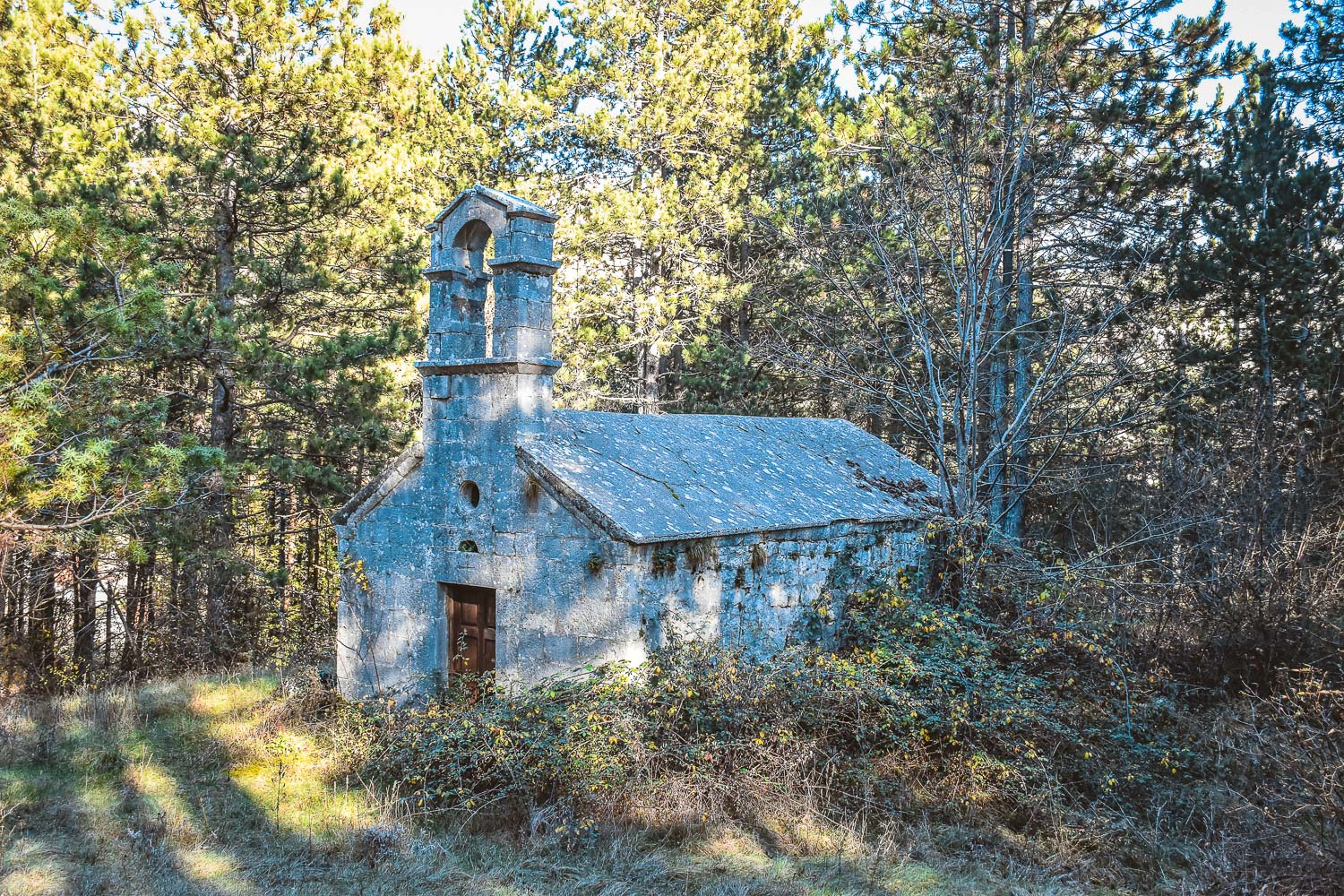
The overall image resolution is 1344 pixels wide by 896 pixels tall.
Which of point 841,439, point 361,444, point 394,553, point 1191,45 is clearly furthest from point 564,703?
point 1191,45

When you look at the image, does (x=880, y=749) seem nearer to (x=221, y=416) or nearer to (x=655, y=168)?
(x=221, y=416)

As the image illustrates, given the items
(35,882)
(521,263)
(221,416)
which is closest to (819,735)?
(521,263)

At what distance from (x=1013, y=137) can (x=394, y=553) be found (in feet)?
31.6

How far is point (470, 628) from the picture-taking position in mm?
8789

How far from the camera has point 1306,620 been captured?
8.74 meters

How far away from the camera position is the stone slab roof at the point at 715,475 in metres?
7.99

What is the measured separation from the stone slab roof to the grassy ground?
251 centimetres

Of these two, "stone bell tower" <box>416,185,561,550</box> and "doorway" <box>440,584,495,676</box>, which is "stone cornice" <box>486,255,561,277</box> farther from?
"doorway" <box>440,584,495,676</box>

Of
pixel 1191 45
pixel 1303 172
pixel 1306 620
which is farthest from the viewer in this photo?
pixel 1191 45

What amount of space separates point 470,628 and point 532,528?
1414mm

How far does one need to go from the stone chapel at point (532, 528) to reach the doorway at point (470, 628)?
0.02m

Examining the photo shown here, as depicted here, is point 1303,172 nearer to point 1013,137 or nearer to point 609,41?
point 1013,137

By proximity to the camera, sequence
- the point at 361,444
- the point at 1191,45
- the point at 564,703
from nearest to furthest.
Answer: the point at 564,703, the point at 1191,45, the point at 361,444

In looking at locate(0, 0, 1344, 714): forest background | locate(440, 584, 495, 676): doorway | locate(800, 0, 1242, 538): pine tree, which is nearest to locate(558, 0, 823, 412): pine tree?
locate(0, 0, 1344, 714): forest background
